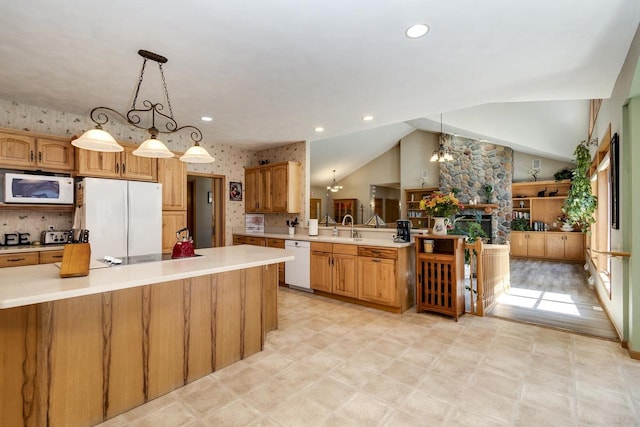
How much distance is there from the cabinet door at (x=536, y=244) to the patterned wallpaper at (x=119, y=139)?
681 centimetres

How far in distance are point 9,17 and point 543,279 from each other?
25.1 ft

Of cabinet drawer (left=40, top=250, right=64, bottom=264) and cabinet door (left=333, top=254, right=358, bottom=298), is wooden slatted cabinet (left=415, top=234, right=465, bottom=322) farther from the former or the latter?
cabinet drawer (left=40, top=250, right=64, bottom=264)

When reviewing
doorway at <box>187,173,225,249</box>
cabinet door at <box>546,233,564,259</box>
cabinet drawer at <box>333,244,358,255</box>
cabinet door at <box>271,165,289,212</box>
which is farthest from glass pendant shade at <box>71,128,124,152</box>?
cabinet door at <box>546,233,564,259</box>

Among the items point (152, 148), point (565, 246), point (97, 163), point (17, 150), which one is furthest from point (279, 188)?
point (565, 246)

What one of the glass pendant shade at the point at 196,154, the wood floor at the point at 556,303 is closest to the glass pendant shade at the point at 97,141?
the glass pendant shade at the point at 196,154

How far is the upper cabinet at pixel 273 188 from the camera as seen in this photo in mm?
5344

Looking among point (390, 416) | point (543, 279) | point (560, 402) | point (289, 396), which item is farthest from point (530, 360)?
point (543, 279)

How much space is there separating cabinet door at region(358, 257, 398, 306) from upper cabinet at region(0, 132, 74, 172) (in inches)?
151

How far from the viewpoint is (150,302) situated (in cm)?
207

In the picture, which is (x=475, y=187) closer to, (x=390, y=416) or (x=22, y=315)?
(x=390, y=416)

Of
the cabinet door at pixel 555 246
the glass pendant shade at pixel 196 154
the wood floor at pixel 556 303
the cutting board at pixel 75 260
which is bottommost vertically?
the wood floor at pixel 556 303

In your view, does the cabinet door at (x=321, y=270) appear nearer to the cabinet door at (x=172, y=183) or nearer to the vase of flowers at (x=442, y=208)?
the vase of flowers at (x=442, y=208)

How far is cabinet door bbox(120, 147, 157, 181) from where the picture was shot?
3.90 meters

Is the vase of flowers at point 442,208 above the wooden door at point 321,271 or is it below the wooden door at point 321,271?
above
